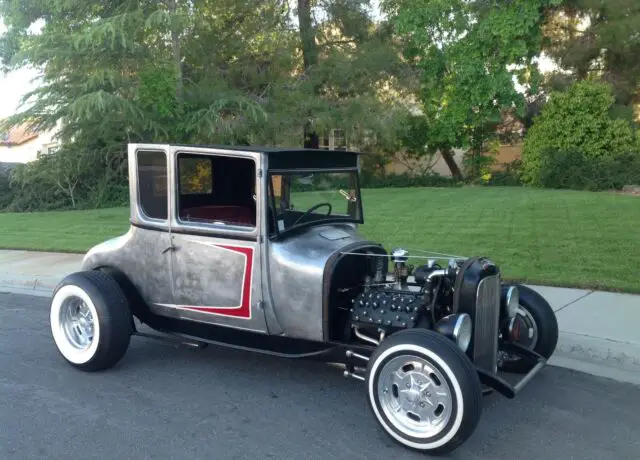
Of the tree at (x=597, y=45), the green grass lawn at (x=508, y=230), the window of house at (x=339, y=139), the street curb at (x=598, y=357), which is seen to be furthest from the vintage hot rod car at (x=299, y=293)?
the tree at (x=597, y=45)

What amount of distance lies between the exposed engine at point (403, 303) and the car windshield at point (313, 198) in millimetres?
839

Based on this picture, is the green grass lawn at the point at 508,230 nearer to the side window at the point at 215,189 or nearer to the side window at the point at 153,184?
the side window at the point at 215,189

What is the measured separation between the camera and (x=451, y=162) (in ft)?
87.1

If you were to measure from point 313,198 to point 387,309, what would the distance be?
1.29 meters

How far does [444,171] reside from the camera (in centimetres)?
2823

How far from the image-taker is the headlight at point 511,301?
4.58 m

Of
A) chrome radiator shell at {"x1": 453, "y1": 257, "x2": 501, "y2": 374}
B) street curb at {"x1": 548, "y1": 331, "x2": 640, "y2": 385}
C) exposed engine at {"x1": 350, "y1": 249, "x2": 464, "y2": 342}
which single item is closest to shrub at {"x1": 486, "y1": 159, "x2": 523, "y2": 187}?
street curb at {"x1": 548, "y1": 331, "x2": 640, "y2": 385}

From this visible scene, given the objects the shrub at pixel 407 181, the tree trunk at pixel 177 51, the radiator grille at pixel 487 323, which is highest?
the tree trunk at pixel 177 51

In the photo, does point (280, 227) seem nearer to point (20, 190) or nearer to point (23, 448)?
point (23, 448)

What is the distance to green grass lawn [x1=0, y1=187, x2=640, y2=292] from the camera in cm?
819

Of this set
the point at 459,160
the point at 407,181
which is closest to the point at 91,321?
the point at 407,181

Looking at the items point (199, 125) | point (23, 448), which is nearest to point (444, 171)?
point (199, 125)

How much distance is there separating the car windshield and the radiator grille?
4.99 feet

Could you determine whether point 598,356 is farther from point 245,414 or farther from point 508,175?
point 508,175
